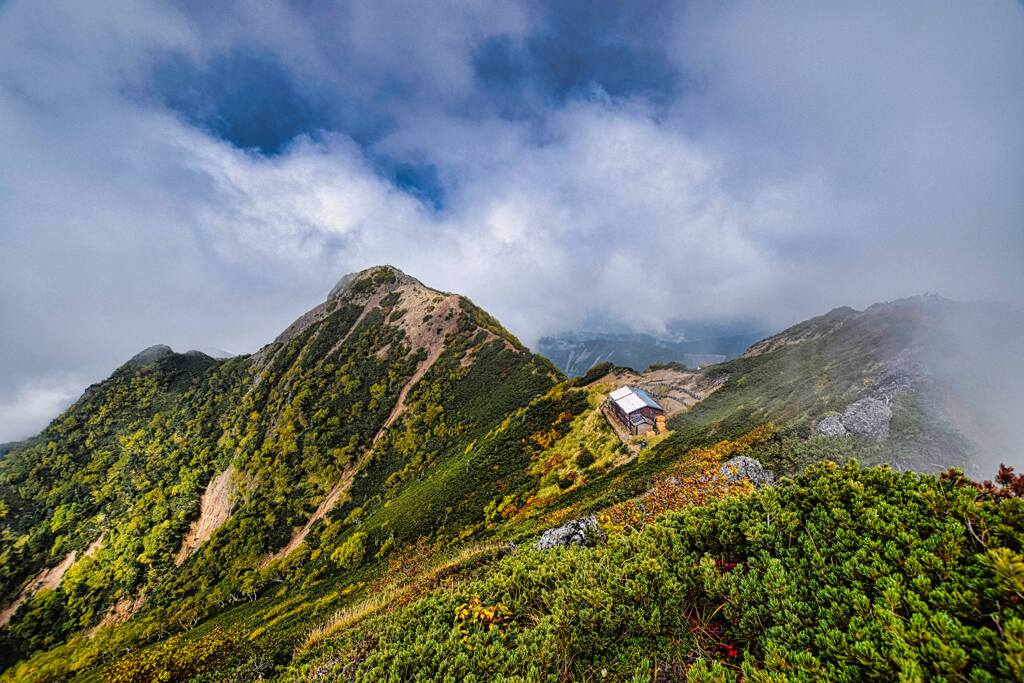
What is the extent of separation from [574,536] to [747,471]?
1051 cm

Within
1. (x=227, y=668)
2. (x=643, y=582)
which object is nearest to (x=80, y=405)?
(x=227, y=668)

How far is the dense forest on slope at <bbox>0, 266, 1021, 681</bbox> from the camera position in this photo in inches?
243

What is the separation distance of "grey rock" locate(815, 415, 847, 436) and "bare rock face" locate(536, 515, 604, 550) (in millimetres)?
14620

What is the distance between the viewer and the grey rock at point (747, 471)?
16.5m

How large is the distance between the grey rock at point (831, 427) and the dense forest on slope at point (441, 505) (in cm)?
38

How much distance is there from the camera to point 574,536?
480 inches

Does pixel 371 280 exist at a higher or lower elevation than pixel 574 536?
higher

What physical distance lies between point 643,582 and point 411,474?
1972 inches

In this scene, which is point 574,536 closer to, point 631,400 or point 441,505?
point 631,400

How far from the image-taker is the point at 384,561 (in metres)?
33.8

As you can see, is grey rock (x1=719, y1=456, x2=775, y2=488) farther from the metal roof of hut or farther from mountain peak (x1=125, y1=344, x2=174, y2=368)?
mountain peak (x1=125, y1=344, x2=174, y2=368)

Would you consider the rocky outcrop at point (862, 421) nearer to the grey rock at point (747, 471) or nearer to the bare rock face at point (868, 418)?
the bare rock face at point (868, 418)

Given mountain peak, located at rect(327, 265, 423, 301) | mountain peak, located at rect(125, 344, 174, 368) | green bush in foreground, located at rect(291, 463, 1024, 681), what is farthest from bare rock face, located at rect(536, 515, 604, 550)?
mountain peak, located at rect(125, 344, 174, 368)

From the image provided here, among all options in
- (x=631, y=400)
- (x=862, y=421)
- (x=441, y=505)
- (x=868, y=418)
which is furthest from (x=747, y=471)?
(x=441, y=505)
